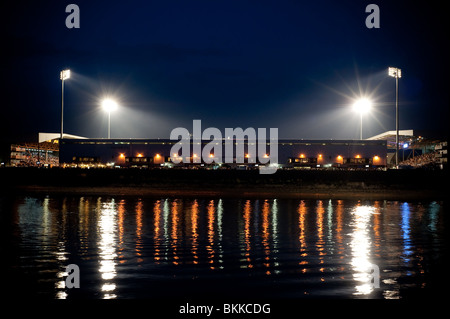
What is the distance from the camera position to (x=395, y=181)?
137 feet

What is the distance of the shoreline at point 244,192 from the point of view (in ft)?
119

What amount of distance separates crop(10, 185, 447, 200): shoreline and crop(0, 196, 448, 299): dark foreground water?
1366cm

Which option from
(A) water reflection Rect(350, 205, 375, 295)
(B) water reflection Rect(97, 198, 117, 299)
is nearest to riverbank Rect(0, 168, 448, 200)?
(A) water reflection Rect(350, 205, 375, 295)

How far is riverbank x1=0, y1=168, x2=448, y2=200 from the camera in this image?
37156mm

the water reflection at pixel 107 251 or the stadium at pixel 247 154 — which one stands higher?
the stadium at pixel 247 154

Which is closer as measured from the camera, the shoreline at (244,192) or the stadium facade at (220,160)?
the shoreline at (244,192)

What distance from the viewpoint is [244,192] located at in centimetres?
3756

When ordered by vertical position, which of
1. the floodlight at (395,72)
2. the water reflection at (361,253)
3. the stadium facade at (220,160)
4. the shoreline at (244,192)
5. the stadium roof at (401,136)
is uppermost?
the floodlight at (395,72)

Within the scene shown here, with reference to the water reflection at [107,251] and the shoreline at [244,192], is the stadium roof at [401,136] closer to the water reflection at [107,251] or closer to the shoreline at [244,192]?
the shoreline at [244,192]

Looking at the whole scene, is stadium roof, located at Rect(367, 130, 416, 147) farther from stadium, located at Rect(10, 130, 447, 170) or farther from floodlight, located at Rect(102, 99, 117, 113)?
floodlight, located at Rect(102, 99, 117, 113)

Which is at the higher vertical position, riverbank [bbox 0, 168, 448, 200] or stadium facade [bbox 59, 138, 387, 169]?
stadium facade [bbox 59, 138, 387, 169]

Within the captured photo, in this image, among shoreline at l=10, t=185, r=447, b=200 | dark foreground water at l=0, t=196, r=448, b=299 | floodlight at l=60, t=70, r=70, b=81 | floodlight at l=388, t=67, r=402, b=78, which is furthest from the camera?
floodlight at l=60, t=70, r=70, b=81

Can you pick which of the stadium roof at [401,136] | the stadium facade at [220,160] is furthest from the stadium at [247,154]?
the stadium roof at [401,136]
